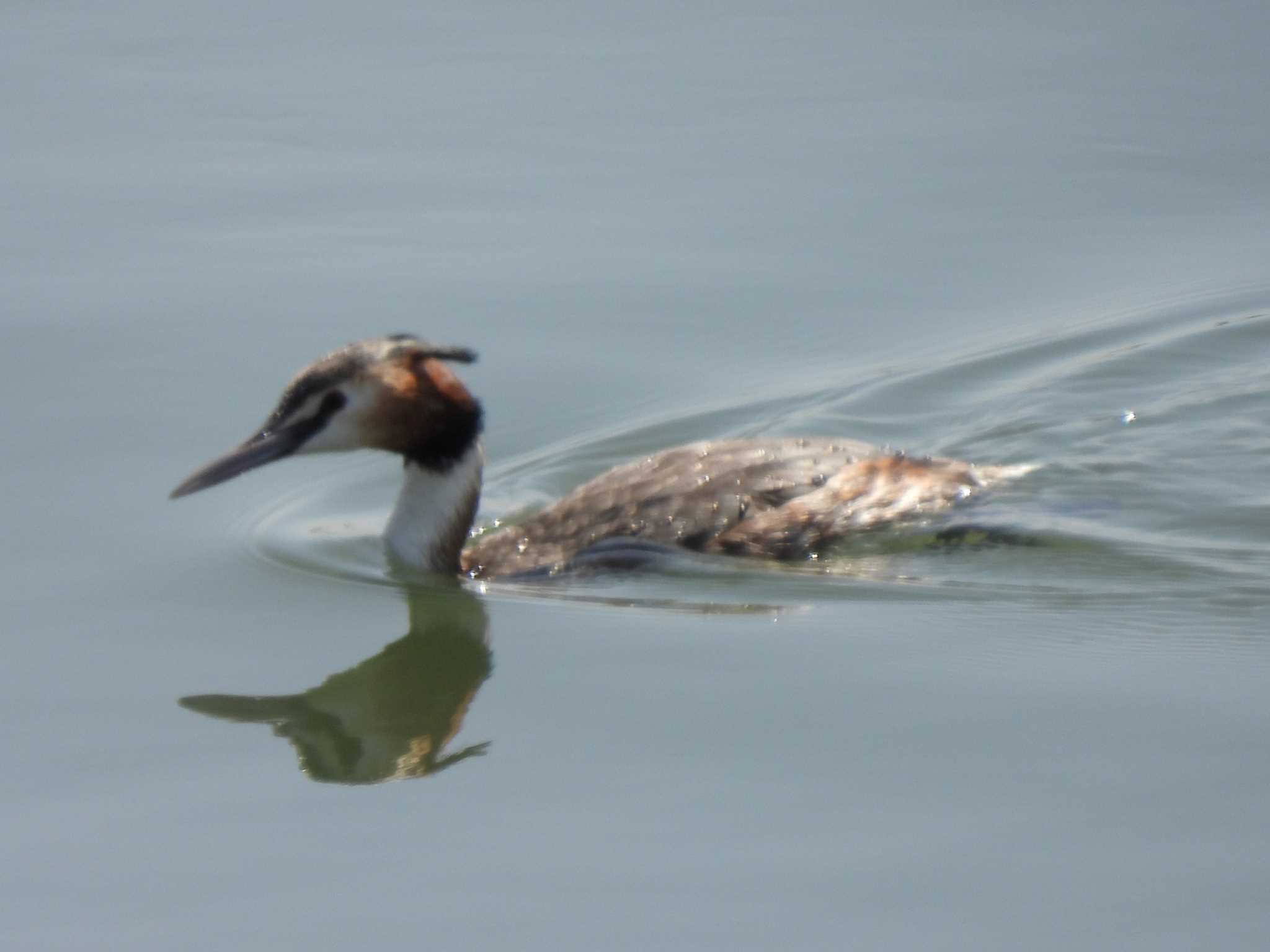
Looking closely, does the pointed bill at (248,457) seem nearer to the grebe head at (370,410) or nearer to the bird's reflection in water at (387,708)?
the grebe head at (370,410)

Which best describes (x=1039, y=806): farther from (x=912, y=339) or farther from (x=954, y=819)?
(x=912, y=339)

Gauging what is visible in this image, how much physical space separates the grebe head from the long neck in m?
0.07

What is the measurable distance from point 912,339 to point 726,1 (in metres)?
6.07

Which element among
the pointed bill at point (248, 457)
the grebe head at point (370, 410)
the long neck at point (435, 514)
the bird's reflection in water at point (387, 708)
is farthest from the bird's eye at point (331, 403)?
the bird's reflection in water at point (387, 708)

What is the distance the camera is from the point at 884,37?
1585 centimetres

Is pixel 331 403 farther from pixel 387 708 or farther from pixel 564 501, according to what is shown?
pixel 387 708

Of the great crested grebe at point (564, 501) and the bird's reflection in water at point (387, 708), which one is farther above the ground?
the great crested grebe at point (564, 501)

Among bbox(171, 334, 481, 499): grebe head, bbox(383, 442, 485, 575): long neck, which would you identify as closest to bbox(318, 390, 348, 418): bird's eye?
bbox(171, 334, 481, 499): grebe head

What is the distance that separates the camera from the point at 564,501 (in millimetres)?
9492

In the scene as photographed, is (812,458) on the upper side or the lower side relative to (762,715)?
upper

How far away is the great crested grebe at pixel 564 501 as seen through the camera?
8867mm

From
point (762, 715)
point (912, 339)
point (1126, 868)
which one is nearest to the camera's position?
point (1126, 868)

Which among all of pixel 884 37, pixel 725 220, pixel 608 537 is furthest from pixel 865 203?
pixel 608 537

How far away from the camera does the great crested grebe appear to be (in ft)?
29.1
